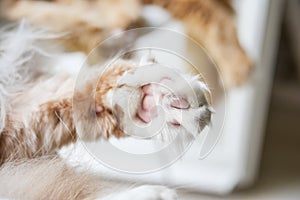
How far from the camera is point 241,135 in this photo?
0.62 metres

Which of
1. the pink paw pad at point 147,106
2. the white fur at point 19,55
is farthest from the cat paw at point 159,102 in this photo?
the white fur at point 19,55

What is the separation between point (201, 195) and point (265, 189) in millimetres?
164

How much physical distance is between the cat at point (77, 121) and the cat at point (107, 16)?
6 cm

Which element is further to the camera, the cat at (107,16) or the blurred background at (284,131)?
the blurred background at (284,131)

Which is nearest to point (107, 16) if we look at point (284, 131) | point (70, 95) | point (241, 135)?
point (70, 95)

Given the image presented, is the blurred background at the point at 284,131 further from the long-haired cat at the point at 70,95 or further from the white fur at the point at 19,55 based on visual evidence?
the white fur at the point at 19,55

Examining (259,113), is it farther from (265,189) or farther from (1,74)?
(1,74)

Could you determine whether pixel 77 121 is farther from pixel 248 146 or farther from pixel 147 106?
pixel 248 146

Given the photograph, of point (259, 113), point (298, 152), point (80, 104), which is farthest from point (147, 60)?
point (298, 152)

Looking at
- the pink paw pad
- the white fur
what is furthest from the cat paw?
the white fur

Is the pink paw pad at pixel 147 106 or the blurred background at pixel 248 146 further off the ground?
the blurred background at pixel 248 146

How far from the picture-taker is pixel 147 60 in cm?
47

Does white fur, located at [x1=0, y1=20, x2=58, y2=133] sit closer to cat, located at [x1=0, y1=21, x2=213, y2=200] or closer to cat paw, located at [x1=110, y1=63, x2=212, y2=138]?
cat, located at [x1=0, y1=21, x2=213, y2=200]

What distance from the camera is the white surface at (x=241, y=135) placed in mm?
482
